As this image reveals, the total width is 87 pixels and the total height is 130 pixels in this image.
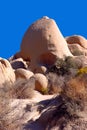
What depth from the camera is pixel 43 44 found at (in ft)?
127

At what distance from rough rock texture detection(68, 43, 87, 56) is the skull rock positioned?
2503 mm

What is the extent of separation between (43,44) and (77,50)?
5.08m

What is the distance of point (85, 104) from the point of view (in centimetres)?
1938

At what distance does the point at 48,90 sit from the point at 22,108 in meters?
6.64

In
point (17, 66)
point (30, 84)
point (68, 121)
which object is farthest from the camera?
point (17, 66)

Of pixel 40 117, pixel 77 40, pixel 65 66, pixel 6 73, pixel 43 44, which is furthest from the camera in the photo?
pixel 77 40

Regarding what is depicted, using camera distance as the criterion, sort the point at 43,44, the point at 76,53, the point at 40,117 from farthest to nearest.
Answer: the point at 76,53 → the point at 43,44 → the point at 40,117

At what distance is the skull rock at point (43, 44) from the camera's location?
38.1m

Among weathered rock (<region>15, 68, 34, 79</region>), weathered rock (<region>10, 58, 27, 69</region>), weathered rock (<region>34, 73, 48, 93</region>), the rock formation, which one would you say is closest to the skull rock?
the rock formation

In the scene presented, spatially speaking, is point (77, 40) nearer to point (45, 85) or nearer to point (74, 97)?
point (45, 85)

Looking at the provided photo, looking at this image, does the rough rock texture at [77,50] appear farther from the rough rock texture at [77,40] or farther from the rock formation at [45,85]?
the rough rock texture at [77,40]

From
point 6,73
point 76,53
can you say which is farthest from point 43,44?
point 6,73

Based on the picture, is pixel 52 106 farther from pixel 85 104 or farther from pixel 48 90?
pixel 48 90

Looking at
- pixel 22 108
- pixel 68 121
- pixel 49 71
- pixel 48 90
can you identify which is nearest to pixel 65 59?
pixel 49 71
